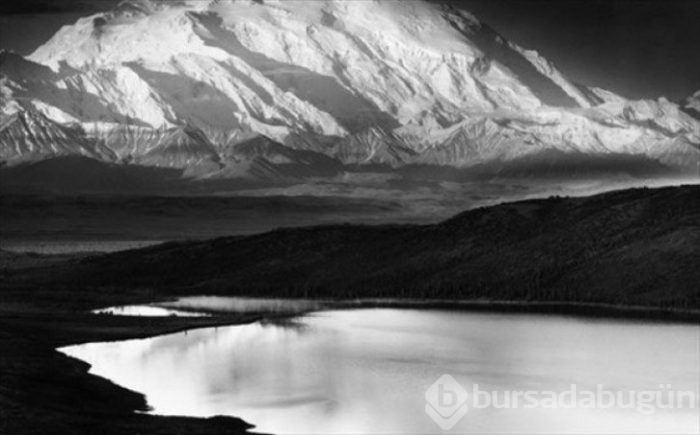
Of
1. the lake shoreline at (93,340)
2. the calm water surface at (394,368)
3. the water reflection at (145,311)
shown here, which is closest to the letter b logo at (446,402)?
the calm water surface at (394,368)

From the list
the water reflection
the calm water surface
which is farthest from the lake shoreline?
the water reflection

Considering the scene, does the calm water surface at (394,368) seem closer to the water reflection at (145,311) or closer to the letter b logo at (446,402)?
the letter b logo at (446,402)

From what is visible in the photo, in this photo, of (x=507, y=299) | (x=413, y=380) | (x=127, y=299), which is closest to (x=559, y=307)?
(x=507, y=299)

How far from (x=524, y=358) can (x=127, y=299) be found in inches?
3397

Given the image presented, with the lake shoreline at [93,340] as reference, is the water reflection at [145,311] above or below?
above

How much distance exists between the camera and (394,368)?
109 metres

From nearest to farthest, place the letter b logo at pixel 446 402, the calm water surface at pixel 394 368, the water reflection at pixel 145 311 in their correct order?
the letter b logo at pixel 446 402 < the calm water surface at pixel 394 368 < the water reflection at pixel 145 311

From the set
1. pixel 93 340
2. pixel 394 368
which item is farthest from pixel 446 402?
pixel 93 340

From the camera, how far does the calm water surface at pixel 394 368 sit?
284 ft

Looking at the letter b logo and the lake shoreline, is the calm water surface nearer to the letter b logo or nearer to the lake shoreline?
the letter b logo

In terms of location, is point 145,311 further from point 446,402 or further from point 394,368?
point 446,402

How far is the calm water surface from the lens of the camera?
3410 inches

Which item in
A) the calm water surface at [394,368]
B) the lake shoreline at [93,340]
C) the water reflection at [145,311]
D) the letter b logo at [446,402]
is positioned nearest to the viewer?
the lake shoreline at [93,340]

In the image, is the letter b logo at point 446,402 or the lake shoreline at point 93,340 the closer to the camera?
the lake shoreline at point 93,340
